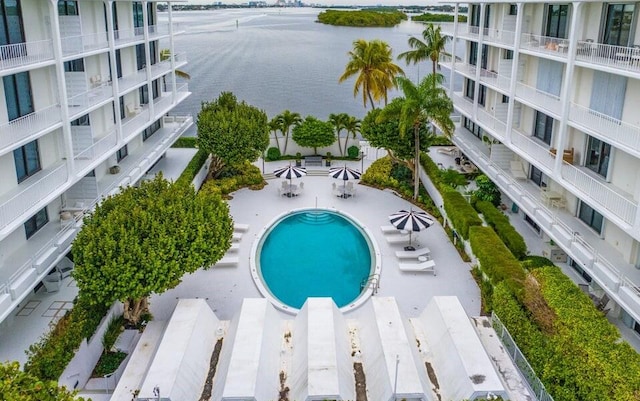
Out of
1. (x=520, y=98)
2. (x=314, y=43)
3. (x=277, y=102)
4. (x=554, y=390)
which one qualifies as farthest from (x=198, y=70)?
(x=554, y=390)

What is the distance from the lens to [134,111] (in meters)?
33.0

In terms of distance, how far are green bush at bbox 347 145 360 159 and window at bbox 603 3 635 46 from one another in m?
21.9

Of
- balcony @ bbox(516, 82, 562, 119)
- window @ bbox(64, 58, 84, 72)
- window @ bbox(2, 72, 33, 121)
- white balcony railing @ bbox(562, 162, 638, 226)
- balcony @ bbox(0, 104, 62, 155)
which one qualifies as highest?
window @ bbox(64, 58, 84, 72)

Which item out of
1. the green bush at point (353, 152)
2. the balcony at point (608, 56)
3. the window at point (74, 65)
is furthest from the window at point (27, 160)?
the green bush at point (353, 152)

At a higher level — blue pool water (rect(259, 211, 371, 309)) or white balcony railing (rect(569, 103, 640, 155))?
white balcony railing (rect(569, 103, 640, 155))

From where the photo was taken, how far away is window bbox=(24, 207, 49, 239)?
2160cm

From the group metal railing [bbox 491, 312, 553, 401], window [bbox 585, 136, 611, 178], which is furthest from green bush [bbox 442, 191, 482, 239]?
metal railing [bbox 491, 312, 553, 401]

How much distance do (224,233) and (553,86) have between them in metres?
16.8

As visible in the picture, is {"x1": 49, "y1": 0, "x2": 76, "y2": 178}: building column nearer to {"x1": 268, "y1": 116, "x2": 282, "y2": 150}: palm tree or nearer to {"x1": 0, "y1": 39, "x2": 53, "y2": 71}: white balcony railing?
{"x1": 0, "y1": 39, "x2": 53, "y2": 71}: white balcony railing

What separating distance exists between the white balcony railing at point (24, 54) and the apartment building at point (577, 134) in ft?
66.5

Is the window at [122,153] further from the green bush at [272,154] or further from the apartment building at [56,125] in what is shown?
the green bush at [272,154]

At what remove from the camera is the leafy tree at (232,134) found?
33312mm

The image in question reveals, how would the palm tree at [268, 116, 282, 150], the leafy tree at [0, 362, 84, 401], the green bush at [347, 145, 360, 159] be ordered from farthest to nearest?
the green bush at [347, 145, 360, 159]
the palm tree at [268, 116, 282, 150]
the leafy tree at [0, 362, 84, 401]

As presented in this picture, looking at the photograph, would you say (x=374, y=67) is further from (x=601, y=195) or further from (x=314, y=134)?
(x=601, y=195)
